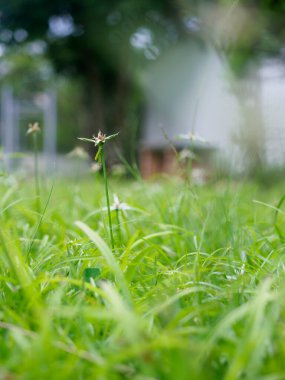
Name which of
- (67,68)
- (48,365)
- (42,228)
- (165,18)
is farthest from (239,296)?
(67,68)

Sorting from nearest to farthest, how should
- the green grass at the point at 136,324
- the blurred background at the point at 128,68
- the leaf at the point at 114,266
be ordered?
the green grass at the point at 136,324
the leaf at the point at 114,266
the blurred background at the point at 128,68

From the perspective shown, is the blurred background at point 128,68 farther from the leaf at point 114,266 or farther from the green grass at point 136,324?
the leaf at point 114,266

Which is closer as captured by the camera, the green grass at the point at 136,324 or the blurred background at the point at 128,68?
the green grass at the point at 136,324

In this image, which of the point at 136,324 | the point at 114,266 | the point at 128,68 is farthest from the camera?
the point at 128,68

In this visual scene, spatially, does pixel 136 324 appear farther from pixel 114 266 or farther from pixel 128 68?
pixel 128 68

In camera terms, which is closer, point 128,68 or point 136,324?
point 136,324

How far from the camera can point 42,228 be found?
4.79 ft

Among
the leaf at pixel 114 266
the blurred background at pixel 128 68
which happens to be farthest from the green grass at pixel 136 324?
the blurred background at pixel 128 68

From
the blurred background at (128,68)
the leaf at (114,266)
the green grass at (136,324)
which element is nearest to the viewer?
the green grass at (136,324)

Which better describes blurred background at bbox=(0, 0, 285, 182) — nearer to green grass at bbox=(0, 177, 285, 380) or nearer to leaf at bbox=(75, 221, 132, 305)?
green grass at bbox=(0, 177, 285, 380)

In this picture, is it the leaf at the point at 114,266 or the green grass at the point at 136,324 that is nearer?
the green grass at the point at 136,324

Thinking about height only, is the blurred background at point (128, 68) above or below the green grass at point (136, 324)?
below

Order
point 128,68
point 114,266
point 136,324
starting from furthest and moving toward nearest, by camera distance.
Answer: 1. point 128,68
2. point 114,266
3. point 136,324

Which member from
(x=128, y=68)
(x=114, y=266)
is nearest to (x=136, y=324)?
(x=114, y=266)
